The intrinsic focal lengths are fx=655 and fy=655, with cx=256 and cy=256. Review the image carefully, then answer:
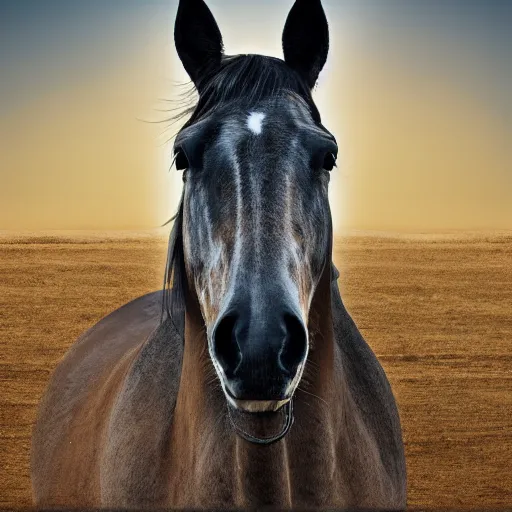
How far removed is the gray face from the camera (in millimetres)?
1950

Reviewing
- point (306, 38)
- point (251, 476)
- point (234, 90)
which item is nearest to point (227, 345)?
point (251, 476)

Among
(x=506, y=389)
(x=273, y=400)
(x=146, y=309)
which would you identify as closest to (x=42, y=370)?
(x=146, y=309)

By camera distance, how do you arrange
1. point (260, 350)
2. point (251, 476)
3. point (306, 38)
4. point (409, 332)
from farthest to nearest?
1. point (409, 332)
2. point (306, 38)
3. point (251, 476)
4. point (260, 350)

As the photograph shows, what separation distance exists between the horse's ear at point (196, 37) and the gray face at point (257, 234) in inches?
20.9

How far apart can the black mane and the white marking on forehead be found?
110mm

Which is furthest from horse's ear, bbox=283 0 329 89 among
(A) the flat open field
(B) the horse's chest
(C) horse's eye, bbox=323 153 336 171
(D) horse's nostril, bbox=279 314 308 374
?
(B) the horse's chest

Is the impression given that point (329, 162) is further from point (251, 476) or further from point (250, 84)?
point (251, 476)

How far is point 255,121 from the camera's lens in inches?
94.5

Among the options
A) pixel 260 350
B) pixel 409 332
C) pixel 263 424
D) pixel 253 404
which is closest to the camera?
pixel 260 350

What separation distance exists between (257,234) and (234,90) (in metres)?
0.74

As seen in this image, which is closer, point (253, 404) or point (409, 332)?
point (253, 404)

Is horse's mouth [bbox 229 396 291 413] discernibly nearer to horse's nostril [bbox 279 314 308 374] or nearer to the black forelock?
horse's nostril [bbox 279 314 308 374]

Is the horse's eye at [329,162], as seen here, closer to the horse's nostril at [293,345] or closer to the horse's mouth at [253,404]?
the horse's nostril at [293,345]

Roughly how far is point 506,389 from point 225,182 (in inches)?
332
